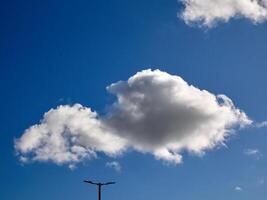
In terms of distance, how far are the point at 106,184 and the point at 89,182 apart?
240 cm

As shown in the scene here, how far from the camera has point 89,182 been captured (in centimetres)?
14125

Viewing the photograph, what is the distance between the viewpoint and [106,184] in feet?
466
